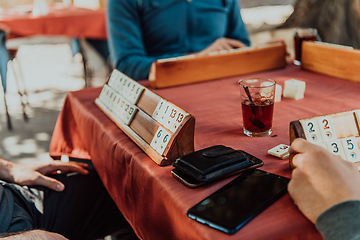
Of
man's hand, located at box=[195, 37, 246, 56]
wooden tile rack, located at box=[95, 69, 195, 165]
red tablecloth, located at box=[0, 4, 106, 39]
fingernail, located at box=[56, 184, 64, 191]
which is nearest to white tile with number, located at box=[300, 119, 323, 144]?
wooden tile rack, located at box=[95, 69, 195, 165]

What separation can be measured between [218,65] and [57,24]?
287cm

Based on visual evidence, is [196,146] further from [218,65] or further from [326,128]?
[218,65]

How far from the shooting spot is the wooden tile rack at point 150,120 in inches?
28.3

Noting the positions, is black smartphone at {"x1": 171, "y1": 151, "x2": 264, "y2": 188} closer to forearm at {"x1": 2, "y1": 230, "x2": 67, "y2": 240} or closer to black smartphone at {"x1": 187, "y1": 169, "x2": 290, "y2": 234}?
black smartphone at {"x1": 187, "y1": 169, "x2": 290, "y2": 234}

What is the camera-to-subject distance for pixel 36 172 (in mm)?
1145

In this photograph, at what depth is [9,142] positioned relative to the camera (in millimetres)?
2930

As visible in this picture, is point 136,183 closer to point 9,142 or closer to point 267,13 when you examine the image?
point 9,142

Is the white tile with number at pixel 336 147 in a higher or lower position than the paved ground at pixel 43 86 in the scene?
higher

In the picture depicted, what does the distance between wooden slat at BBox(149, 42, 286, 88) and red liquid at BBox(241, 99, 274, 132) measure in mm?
515

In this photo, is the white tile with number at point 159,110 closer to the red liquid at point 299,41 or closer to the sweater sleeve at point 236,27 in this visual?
the red liquid at point 299,41

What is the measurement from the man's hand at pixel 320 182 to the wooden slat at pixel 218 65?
2.68ft

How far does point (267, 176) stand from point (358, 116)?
23 centimetres

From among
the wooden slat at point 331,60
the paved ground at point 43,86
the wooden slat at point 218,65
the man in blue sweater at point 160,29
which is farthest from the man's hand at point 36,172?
the paved ground at point 43,86

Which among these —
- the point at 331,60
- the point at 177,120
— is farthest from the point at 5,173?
the point at 331,60
